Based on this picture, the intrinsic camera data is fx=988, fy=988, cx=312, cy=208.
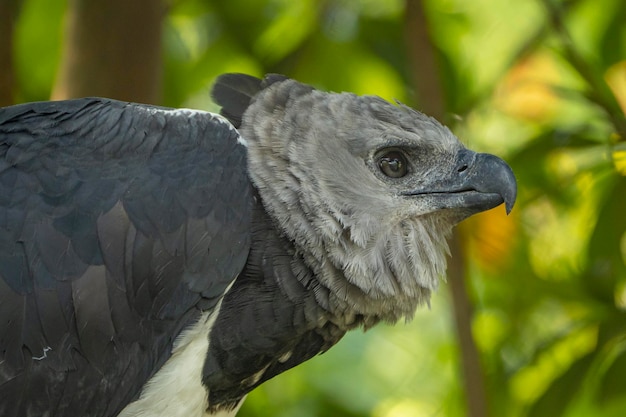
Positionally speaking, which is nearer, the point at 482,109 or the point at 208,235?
the point at 208,235

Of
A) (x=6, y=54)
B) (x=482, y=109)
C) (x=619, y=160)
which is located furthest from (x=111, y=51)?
(x=619, y=160)

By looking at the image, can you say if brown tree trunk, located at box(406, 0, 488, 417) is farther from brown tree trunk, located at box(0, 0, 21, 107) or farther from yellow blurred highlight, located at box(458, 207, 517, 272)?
brown tree trunk, located at box(0, 0, 21, 107)

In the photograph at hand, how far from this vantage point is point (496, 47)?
5641mm

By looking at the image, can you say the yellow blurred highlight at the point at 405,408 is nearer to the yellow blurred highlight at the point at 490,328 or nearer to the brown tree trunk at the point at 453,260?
the yellow blurred highlight at the point at 490,328

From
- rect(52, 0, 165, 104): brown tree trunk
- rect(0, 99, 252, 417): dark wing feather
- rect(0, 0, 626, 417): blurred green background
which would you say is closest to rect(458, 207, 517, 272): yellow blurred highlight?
rect(0, 0, 626, 417): blurred green background

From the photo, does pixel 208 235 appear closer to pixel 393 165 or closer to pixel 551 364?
pixel 393 165

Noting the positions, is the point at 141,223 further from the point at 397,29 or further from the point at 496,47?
the point at 496,47

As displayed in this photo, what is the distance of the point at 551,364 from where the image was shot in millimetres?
4152

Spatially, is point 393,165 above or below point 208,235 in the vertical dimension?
above

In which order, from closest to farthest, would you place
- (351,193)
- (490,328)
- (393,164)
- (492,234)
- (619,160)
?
1. (351,193)
2. (393,164)
3. (619,160)
4. (492,234)
5. (490,328)

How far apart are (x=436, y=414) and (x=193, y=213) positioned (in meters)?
3.02

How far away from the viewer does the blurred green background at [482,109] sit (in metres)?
3.63

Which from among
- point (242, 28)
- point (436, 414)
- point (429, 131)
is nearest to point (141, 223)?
point (429, 131)

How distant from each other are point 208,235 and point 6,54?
151 cm
